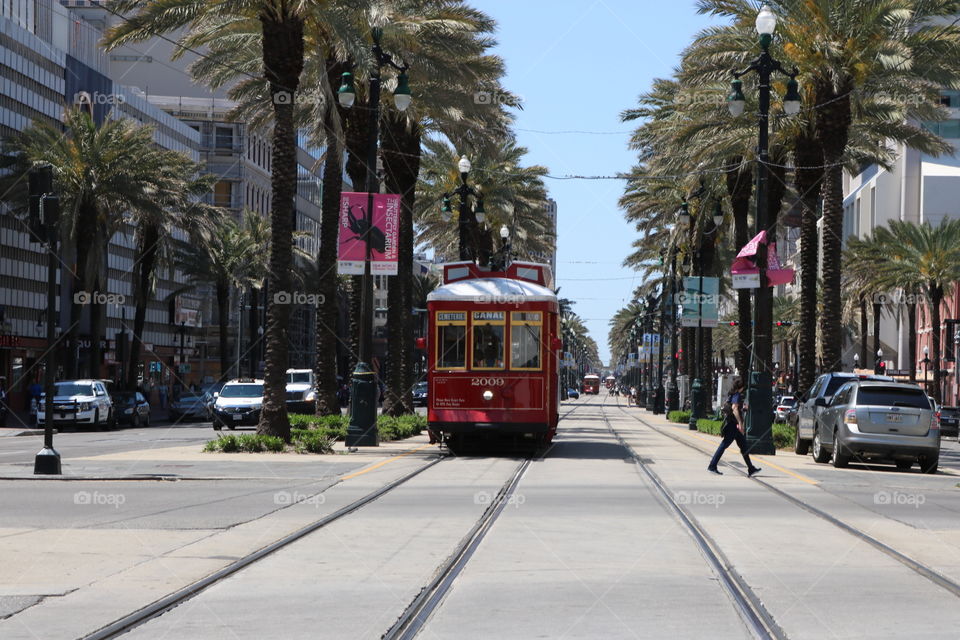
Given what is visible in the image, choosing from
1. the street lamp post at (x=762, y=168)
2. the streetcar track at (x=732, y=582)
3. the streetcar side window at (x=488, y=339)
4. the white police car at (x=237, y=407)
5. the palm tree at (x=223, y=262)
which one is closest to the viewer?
the streetcar track at (x=732, y=582)

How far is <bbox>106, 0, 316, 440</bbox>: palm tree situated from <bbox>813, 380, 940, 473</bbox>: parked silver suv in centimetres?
1141

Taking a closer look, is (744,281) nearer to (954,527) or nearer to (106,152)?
(954,527)

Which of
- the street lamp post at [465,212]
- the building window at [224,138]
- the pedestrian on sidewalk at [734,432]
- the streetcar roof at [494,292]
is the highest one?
the building window at [224,138]

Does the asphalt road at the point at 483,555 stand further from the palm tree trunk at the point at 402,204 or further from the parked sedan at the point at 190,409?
the parked sedan at the point at 190,409

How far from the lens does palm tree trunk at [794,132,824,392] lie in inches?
1364

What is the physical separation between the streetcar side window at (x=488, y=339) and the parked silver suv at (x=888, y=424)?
6.78m

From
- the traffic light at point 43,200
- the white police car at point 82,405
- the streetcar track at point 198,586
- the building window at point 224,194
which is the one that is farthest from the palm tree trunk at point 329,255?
the building window at point 224,194

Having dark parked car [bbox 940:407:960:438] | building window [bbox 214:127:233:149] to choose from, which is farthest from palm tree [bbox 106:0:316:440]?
building window [bbox 214:127:233:149]

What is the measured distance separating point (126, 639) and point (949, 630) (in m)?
5.00

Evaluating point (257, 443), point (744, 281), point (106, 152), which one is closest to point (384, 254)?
point (257, 443)

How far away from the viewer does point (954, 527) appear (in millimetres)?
15109

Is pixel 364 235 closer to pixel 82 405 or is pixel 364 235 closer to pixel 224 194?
pixel 82 405

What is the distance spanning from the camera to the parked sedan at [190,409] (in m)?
62.3

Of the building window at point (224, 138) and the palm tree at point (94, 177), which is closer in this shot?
the palm tree at point (94, 177)
